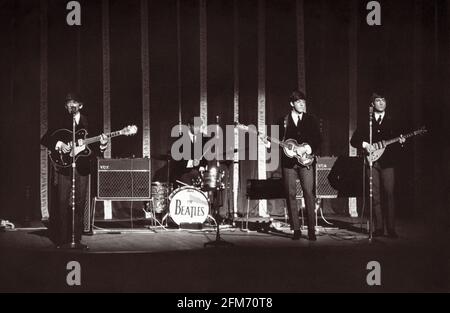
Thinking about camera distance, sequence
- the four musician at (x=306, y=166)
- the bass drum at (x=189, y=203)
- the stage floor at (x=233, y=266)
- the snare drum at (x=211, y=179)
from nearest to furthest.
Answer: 1. the stage floor at (x=233, y=266)
2. the four musician at (x=306, y=166)
3. the bass drum at (x=189, y=203)
4. the snare drum at (x=211, y=179)

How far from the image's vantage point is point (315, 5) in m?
11.2

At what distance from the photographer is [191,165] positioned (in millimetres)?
9492

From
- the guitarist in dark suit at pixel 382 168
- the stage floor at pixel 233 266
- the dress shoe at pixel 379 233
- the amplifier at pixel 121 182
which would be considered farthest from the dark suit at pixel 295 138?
the amplifier at pixel 121 182

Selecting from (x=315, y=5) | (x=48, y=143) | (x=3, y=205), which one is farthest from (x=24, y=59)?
(x=315, y=5)

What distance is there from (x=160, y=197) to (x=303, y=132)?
2618mm

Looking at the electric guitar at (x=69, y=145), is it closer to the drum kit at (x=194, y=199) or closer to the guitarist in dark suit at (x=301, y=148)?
the drum kit at (x=194, y=199)

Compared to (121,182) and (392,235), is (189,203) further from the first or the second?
(392,235)

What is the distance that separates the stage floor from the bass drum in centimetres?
113

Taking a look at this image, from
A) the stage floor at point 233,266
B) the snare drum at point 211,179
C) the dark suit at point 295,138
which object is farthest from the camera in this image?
the snare drum at point 211,179

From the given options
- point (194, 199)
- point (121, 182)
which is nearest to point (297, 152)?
point (194, 199)

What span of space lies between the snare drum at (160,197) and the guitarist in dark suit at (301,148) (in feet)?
7.31

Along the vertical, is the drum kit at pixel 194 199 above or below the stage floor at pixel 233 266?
above

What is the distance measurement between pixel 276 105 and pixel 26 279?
6.30 m

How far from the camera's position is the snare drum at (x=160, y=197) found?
952 centimetres
